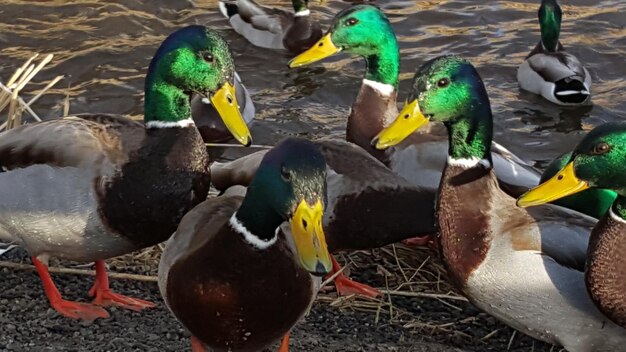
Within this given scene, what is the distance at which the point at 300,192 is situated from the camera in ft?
10.8

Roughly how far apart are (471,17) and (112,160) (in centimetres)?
661

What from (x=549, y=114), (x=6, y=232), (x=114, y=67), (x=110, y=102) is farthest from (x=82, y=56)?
(x=6, y=232)

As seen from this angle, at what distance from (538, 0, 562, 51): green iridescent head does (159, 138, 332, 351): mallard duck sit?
5637 millimetres

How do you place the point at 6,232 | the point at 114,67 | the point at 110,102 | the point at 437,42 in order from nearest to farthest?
the point at 6,232, the point at 110,102, the point at 114,67, the point at 437,42

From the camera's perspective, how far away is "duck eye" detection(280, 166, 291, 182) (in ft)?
10.9

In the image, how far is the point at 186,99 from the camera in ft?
15.4

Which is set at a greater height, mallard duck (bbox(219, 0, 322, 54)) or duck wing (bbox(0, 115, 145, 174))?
duck wing (bbox(0, 115, 145, 174))

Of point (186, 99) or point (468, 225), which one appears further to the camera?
point (186, 99)

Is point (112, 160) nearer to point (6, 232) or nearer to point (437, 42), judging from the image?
point (6, 232)

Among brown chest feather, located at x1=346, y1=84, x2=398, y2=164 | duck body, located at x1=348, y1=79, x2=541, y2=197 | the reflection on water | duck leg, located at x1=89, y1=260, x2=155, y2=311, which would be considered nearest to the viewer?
duck leg, located at x1=89, y1=260, x2=155, y2=311

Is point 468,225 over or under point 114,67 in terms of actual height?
over

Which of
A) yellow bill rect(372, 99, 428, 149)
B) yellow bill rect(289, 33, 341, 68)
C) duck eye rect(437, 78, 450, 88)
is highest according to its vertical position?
duck eye rect(437, 78, 450, 88)

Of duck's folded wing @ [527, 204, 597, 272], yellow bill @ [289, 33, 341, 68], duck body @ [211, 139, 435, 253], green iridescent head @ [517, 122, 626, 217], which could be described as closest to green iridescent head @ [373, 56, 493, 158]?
duck body @ [211, 139, 435, 253]

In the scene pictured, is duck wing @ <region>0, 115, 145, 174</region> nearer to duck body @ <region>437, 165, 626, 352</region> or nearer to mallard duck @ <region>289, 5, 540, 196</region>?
duck body @ <region>437, 165, 626, 352</region>
